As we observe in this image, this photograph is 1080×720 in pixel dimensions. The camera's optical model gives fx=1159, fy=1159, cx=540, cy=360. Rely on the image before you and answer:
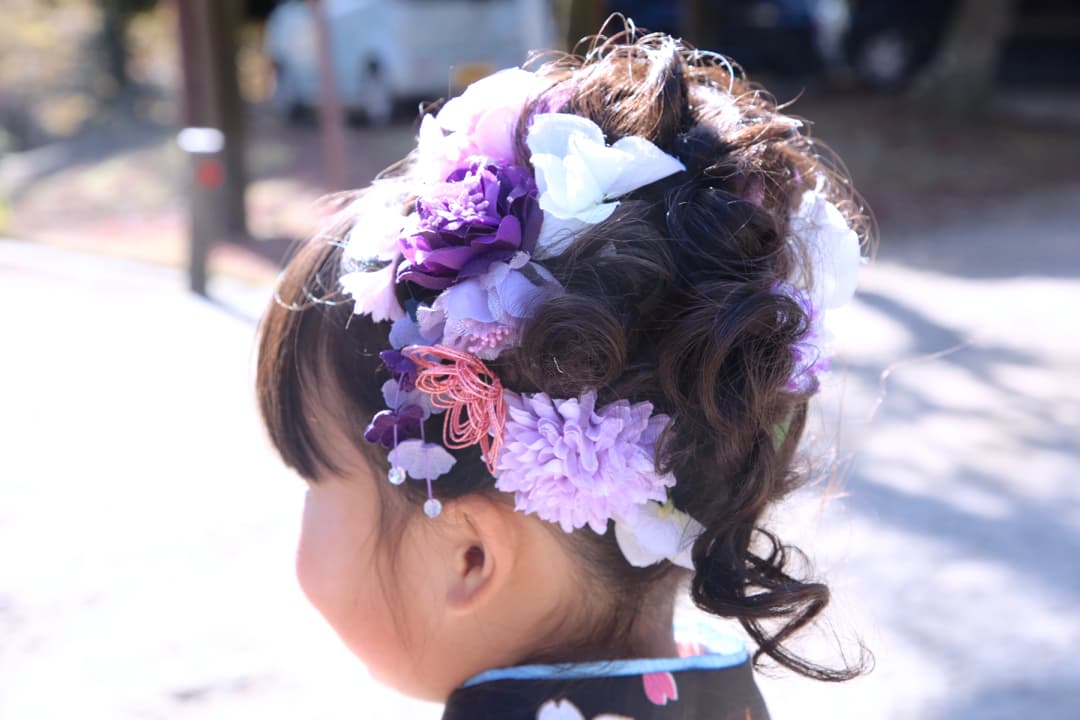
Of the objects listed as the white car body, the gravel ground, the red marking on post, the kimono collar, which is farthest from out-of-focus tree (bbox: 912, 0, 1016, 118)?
the kimono collar

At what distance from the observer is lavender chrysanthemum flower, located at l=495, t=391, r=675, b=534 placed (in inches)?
45.2

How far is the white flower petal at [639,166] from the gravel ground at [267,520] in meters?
0.61

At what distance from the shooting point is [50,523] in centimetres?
321

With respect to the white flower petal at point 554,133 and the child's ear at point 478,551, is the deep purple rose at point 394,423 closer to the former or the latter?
the child's ear at point 478,551

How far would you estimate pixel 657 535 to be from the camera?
1220 mm

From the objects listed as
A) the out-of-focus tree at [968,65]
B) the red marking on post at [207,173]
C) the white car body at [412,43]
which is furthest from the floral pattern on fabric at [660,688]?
the out-of-focus tree at [968,65]

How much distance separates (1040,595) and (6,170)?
11293 millimetres

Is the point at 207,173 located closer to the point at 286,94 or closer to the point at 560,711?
the point at 560,711

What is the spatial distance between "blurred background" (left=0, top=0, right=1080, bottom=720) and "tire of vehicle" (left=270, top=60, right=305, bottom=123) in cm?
247

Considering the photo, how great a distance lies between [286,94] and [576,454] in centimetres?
1293

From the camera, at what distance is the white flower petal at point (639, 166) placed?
1143mm

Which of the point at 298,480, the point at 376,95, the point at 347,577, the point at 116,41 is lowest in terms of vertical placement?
the point at 116,41

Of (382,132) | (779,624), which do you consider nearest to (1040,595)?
(779,624)

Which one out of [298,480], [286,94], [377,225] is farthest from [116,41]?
[377,225]
